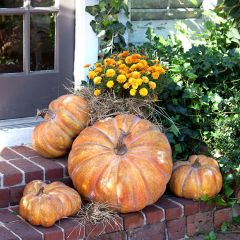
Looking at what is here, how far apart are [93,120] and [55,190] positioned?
0.62m

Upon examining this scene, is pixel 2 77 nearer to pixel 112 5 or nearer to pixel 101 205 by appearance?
pixel 112 5

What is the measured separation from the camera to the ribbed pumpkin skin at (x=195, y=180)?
13.6 feet

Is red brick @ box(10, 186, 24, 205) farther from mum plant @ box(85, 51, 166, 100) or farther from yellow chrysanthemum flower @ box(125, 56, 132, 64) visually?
yellow chrysanthemum flower @ box(125, 56, 132, 64)

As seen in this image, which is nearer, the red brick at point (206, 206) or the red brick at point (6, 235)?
the red brick at point (6, 235)

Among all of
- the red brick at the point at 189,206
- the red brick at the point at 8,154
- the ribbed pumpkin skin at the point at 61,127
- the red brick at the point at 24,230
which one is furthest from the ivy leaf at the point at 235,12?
the red brick at the point at 24,230

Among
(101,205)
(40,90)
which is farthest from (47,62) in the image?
(101,205)

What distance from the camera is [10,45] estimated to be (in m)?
4.57

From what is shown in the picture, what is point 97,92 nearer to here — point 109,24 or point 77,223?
point 109,24

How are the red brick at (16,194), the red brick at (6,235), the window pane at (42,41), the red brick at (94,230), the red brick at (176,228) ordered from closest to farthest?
the red brick at (6,235) < the red brick at (94,230) < the red brick at (16,194) < the red brick at (176,228) < the window pane at (42,41)

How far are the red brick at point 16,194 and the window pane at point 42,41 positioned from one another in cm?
106

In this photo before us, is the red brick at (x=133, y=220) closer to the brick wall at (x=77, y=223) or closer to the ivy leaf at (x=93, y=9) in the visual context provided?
the brick wall at (x=77, y=223)

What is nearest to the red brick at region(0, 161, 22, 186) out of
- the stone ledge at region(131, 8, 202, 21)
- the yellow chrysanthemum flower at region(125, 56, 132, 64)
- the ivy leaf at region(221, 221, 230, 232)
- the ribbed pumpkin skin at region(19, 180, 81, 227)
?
the ribbed pumpkin skin at region(19, 180, 81, 227)

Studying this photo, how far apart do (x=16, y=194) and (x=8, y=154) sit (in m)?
0.40

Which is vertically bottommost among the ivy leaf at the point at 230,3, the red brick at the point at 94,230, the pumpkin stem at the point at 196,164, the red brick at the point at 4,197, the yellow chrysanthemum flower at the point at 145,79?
the red brick at the point at 94,230
